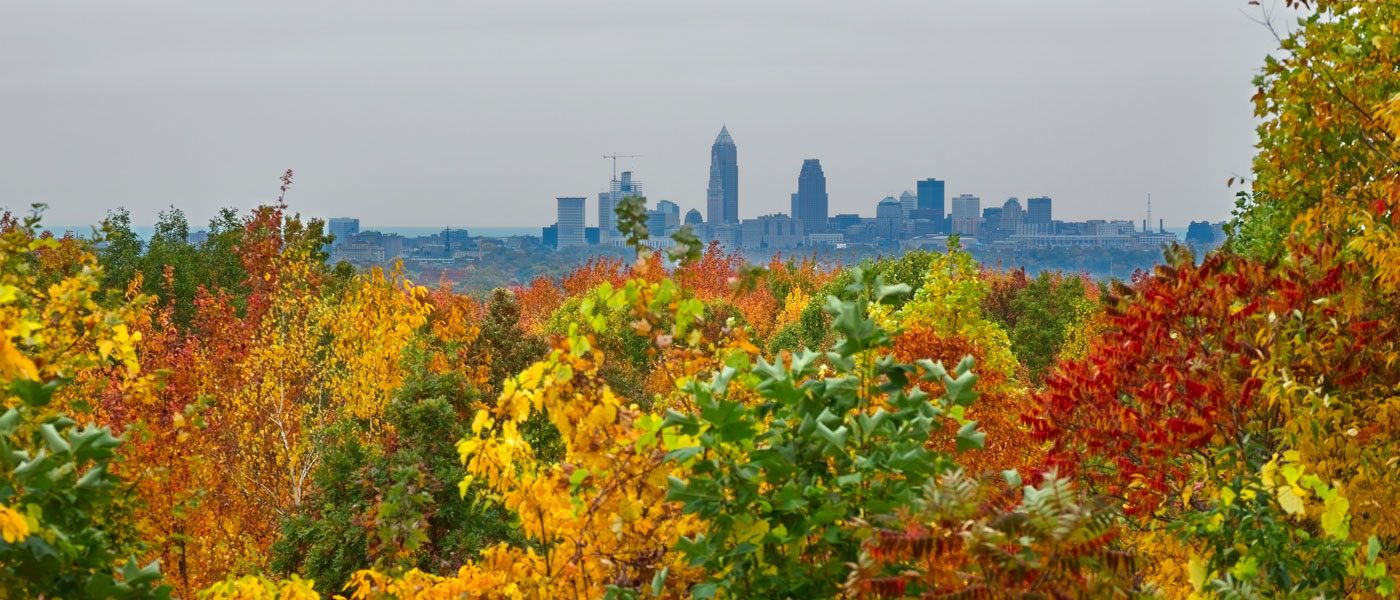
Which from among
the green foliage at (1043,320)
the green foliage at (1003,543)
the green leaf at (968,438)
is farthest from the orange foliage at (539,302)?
the green foliage at (1003,543)

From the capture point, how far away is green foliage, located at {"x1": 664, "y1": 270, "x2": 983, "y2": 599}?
438 centimetres

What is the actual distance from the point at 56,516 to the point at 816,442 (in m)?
3.08

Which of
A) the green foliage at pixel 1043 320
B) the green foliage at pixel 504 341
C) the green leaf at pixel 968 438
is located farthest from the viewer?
the green foliage at pixel 1043 320

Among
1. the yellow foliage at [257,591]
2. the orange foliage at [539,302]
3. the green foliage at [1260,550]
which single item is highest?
the green foliage at [1260,550]

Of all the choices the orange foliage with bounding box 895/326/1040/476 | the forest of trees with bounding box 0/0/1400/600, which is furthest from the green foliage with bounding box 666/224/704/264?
the orange foliage with bounding box 895/326/1040/476

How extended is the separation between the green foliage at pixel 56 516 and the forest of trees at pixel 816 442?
17 mm

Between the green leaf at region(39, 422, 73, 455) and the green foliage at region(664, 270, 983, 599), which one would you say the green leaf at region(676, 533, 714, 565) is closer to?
the green foliage at region(664, 270, 983, 599)

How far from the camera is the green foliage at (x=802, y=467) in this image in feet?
14.4

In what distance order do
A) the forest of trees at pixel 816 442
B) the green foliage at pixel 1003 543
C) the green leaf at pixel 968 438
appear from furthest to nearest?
the green leaf at pixel 968 438
the forest of trees at pixel 816 442
the green foliage at pixel 1003 543

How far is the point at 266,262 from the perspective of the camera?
18172mm

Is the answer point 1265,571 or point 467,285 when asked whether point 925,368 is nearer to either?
point 1265,571

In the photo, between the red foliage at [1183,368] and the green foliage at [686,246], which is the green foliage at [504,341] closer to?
the red foliage at [1183,368]

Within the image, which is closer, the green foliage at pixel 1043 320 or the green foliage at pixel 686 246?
the green foliage at pixel 686 246

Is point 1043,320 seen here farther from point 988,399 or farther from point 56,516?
point 56,516
